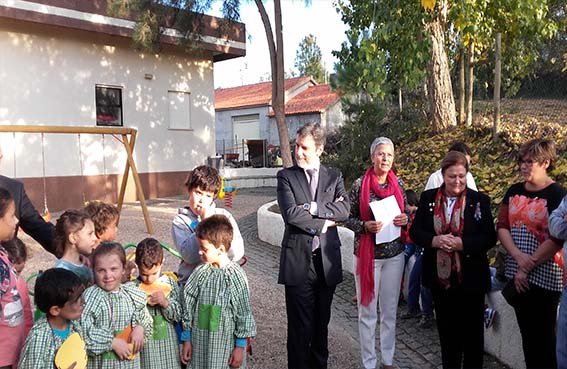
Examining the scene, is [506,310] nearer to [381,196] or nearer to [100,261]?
[381,196]

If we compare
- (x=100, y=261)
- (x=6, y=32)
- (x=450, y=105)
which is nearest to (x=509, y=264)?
(x=100, y=261)

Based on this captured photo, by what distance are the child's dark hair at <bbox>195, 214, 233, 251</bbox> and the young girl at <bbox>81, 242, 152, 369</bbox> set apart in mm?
469

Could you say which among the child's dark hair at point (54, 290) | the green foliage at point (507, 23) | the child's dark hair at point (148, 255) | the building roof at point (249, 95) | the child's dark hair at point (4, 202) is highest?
the building roof at point (249, 95)

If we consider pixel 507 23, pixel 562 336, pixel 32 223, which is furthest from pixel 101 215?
pixel 507 23

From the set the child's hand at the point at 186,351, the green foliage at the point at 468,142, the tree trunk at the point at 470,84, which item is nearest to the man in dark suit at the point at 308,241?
the child's hand at the point at 186,351

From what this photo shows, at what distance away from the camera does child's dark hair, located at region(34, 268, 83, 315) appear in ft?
8.21

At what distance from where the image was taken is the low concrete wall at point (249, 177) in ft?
61.2

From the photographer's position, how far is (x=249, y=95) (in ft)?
128

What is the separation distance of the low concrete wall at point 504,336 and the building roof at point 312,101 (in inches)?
1123

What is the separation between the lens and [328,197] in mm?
3760

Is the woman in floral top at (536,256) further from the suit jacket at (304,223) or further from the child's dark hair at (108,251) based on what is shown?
the child's dark hair at (108,251)

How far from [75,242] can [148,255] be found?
51 centimetres

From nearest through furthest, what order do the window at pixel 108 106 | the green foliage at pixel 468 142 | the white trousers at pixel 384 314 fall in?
1. the white trousers at pixel 384 314
2. the green foliage at pixel 468 142
3. the window at pixel 108 106

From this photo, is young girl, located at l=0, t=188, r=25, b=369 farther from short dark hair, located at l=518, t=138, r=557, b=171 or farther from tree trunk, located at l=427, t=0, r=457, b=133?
tree trunk, located at l=427, t=0, r=457, b=133
